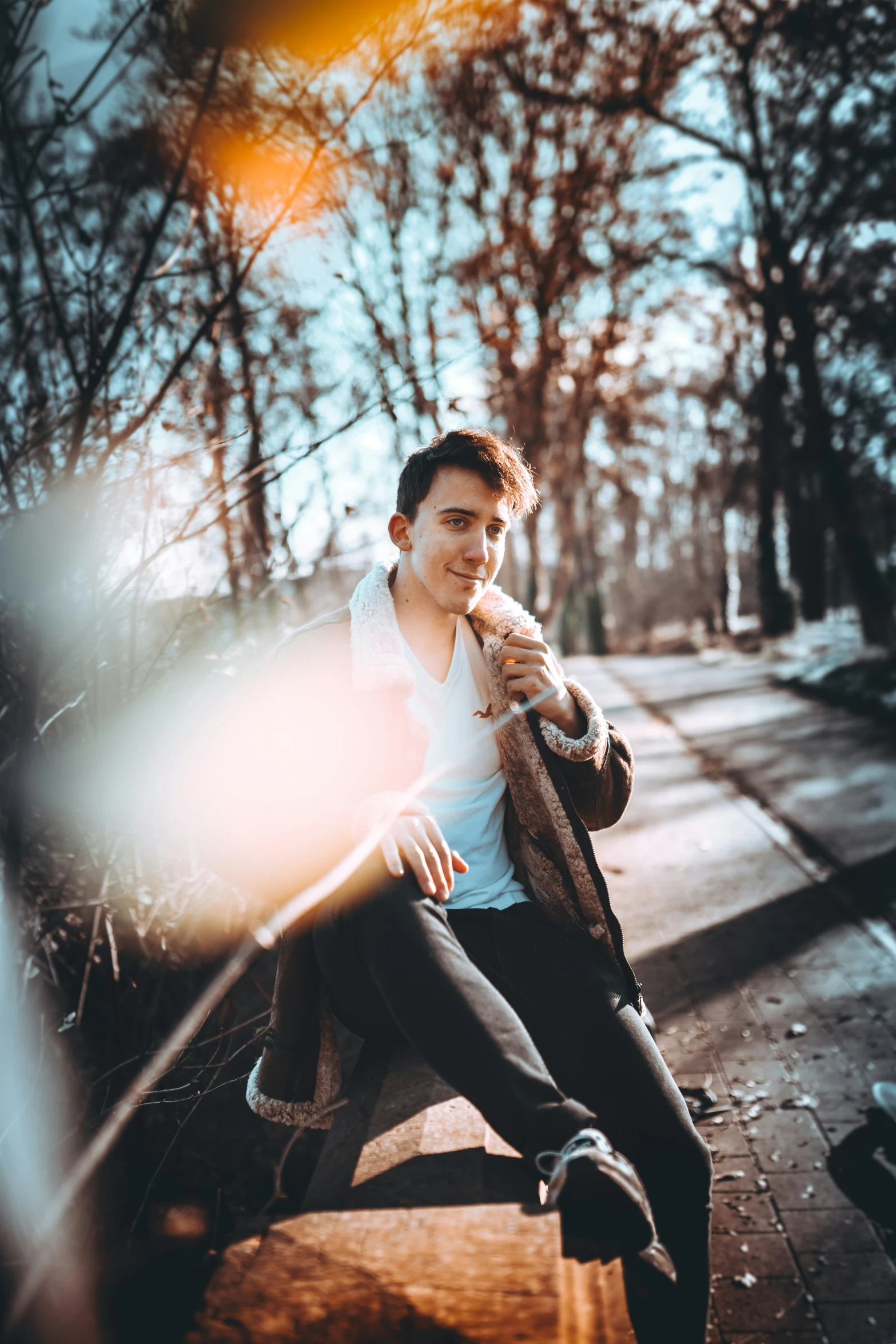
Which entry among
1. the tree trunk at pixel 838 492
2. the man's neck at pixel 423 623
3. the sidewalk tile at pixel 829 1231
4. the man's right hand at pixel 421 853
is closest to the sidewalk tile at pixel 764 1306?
the sidewalk tile at pixel 829 1231

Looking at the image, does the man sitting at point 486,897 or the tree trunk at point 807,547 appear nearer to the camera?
the man sitting at point 486,897

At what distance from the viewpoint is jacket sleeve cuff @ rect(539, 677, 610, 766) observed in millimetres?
2025

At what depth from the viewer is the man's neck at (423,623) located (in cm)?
228

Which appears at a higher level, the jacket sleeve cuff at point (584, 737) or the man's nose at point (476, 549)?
the man's nose at point (476, 549)

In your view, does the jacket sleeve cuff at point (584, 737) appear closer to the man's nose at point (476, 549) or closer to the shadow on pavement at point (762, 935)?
the man's nose at point (476, 549)

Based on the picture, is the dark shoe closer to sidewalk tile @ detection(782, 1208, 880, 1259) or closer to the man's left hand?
the man's left hand

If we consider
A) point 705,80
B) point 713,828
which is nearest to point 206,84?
point 713,828

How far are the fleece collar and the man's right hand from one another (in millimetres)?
388

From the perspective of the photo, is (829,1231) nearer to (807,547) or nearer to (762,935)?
(762,935)

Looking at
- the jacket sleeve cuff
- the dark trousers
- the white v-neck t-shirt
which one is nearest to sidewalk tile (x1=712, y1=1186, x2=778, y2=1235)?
the dark trousers

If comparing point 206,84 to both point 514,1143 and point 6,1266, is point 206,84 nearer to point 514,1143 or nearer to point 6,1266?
point 514,1143

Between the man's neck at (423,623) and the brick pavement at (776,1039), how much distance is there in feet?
6.04

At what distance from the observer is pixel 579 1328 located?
127 cm

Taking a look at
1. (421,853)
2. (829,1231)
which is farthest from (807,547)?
(421,853)
